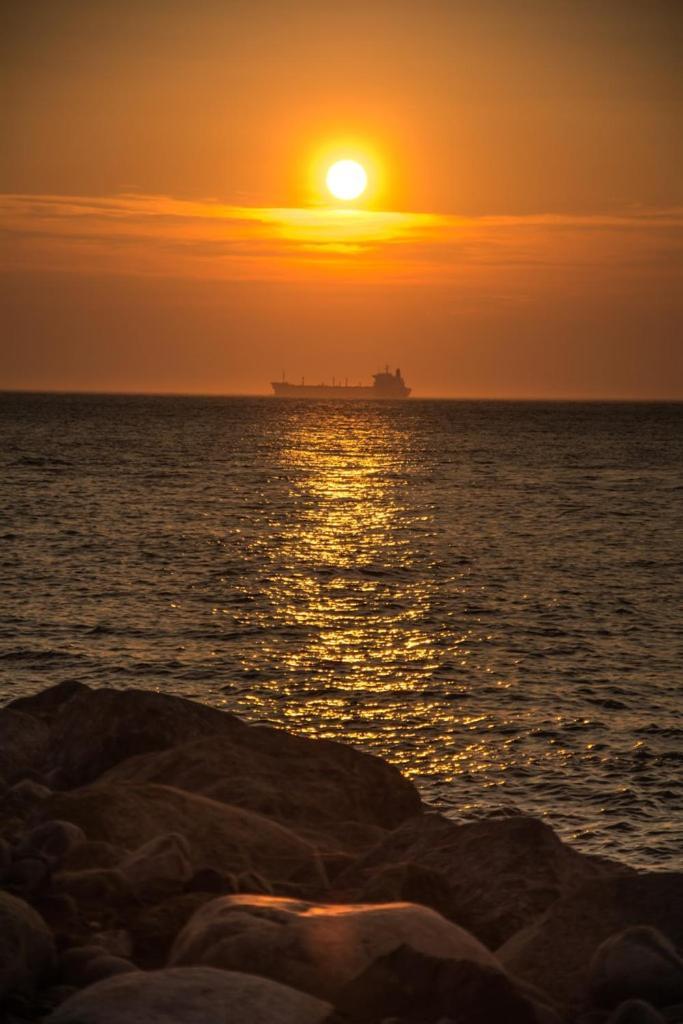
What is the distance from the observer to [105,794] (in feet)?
36.5

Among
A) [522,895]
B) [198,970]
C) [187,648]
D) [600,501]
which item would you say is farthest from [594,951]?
[600,501]

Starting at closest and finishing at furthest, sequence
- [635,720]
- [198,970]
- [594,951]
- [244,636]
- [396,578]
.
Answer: [198,970], [594,951], [635,720], [244,636], [396,578]

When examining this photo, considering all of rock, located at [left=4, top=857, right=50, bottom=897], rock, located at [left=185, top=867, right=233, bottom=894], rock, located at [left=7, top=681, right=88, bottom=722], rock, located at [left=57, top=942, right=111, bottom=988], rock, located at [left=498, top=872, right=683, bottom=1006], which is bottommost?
rock, located at [left=498, top=872, right=683, bottom=1006]

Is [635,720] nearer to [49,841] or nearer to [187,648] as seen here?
[187,648]

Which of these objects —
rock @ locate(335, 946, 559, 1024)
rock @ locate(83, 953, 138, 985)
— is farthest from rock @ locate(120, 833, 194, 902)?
rock @ locate(335, 946, 559, 1024)

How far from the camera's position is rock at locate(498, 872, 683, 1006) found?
897 centimetres

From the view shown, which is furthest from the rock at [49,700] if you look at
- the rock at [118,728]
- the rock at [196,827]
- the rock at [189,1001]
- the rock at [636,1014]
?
the rock at [636,1014]

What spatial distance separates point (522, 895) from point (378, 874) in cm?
129

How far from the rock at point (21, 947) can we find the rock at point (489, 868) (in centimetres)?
279

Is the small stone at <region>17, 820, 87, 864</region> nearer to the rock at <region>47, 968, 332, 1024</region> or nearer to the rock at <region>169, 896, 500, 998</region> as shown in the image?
the rock at <region>169, 896, 500, 998</region>

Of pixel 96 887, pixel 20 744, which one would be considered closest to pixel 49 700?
pixel 20 744

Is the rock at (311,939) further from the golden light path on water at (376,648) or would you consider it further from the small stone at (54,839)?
the golden light path on water at (376,648)

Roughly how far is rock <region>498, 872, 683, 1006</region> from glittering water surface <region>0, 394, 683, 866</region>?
17.0 feet

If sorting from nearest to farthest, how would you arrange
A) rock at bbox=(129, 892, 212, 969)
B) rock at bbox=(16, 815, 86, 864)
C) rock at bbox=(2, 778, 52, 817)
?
rock at bbox=(129, 892, 212, 969) < rock at bbox=(16, 815, 86, 864) < rock at bbox=(2, 778, 52, 817)
